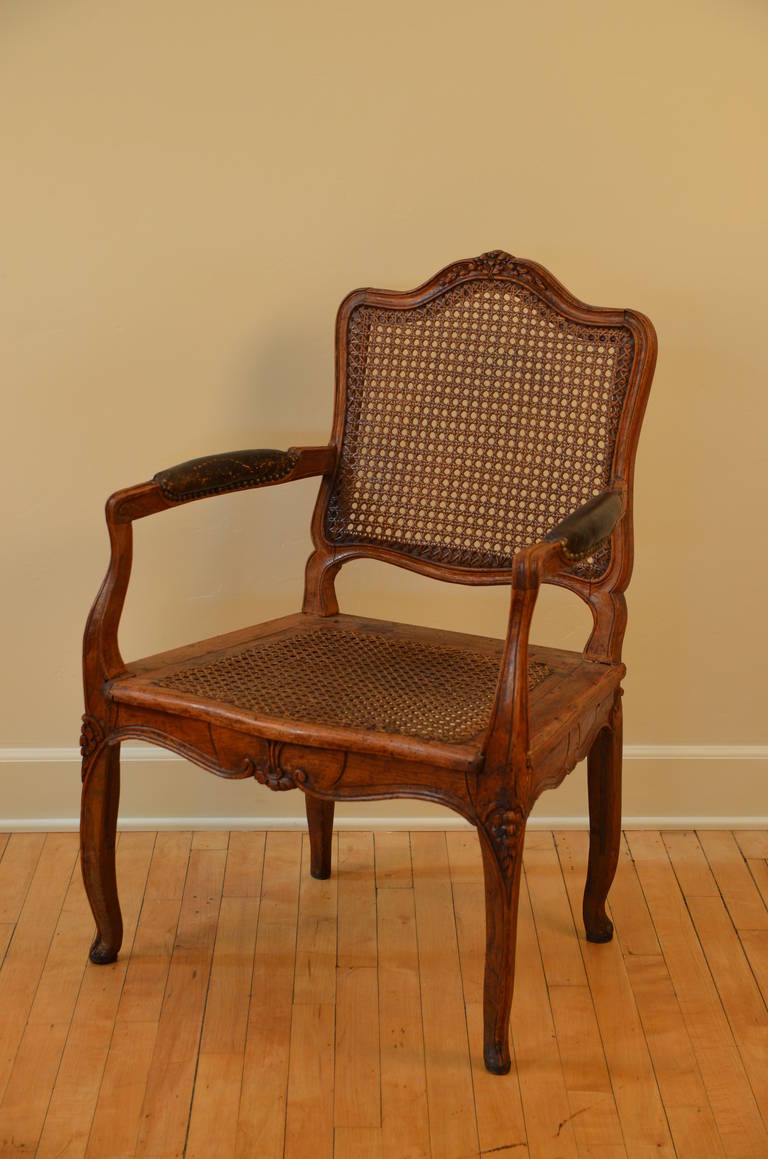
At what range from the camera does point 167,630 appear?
2.39m

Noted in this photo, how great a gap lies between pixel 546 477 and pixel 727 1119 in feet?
3.14

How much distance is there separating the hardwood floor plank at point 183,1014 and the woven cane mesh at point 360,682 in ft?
1.62

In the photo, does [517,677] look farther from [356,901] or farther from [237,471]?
[356,901]

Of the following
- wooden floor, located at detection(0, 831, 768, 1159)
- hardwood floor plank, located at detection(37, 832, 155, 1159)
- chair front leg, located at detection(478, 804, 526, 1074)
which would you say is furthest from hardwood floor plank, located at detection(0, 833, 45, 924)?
chair front leg, located at detection(478, 804, 526, 1074)

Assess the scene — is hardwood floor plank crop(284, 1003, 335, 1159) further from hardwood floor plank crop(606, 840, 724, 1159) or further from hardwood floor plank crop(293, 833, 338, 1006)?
hardwood floor plank crop(606, 840, 724, 1159)

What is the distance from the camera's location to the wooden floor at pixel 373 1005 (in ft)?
5.25

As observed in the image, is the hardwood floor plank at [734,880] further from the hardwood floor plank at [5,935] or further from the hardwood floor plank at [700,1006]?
the hardwood floor plank at [5,935]

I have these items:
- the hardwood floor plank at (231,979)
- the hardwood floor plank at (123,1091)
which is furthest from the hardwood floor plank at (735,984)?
the hardwood floor plank at (123,1091)

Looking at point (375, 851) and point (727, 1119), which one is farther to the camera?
point (375, 851)

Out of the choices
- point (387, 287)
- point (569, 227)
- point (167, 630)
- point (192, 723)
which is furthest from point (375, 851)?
point (569, 227)

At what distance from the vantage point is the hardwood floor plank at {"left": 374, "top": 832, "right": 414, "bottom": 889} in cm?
224

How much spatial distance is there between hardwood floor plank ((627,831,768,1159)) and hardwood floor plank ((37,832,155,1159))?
0.82 m

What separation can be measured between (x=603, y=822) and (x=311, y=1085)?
2.02ft

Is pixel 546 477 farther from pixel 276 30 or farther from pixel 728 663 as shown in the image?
pixel 276 30
